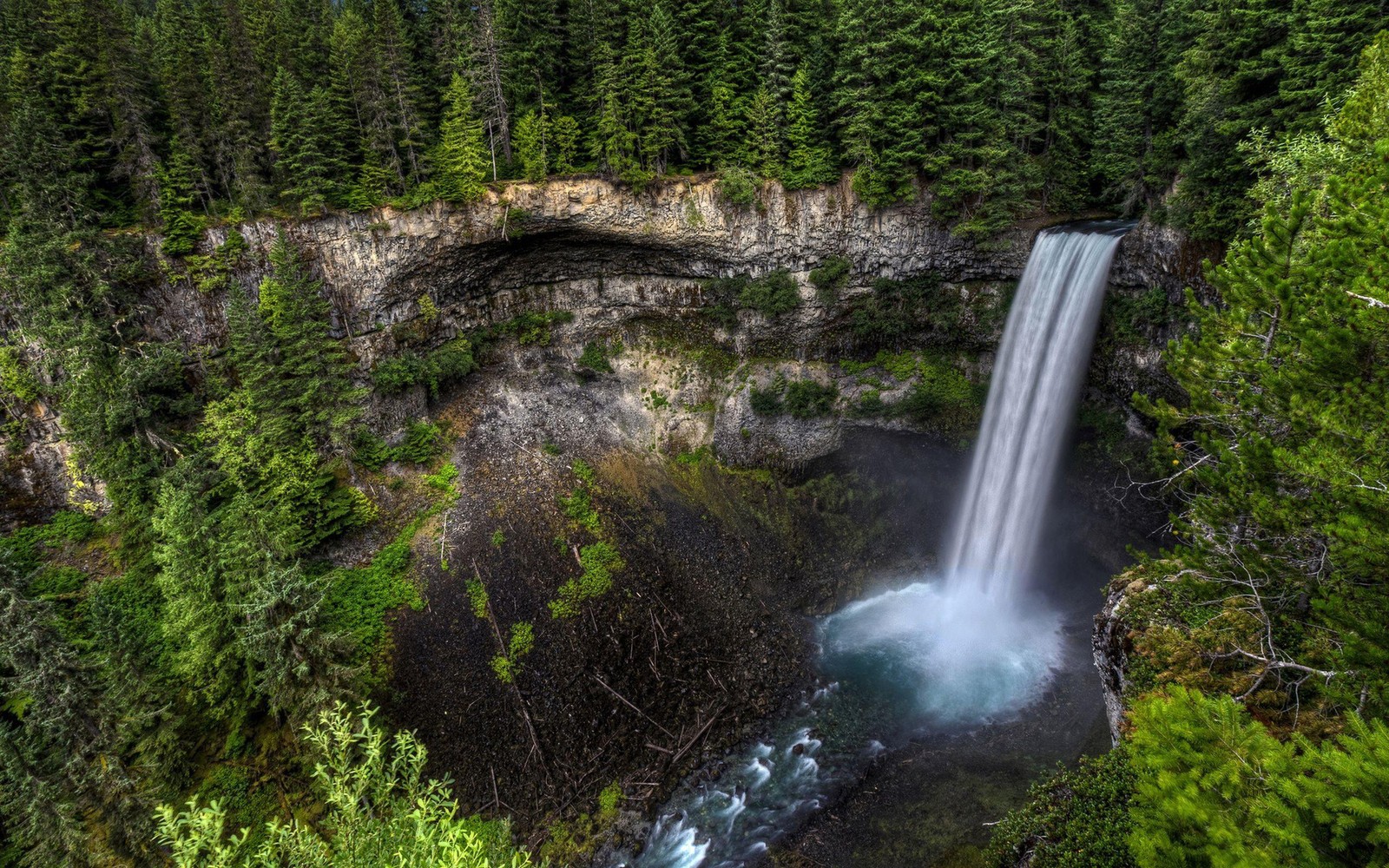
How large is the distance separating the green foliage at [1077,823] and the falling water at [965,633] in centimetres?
627

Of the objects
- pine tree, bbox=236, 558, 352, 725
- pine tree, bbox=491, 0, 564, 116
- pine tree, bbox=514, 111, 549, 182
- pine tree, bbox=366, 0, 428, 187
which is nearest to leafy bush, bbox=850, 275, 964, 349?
pine tree, bbox=514, 111, 549, 182

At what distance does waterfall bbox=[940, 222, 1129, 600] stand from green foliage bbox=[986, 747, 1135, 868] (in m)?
13.6

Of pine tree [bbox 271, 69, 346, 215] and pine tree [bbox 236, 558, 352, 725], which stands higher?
pine tree [bbox 271, 69, 346, 215]

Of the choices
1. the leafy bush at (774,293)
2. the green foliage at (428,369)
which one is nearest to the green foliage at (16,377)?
the green foliage at (428,369)

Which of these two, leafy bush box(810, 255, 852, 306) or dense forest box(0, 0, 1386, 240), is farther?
leafy bush box(810, 255, 852, 306)

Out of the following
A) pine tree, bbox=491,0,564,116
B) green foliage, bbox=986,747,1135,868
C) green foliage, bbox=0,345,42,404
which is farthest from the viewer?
pine tree, bbox=491,0,564,116

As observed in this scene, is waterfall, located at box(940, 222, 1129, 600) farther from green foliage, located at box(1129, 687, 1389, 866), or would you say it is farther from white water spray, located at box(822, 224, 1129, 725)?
green foliage, located at box(1129, 687, 1389, 866)

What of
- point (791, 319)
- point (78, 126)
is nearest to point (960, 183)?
point (791, 319)

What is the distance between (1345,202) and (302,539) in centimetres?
2862

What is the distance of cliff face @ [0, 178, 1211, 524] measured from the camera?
23641 millimetres

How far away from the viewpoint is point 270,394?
21359 millimetres

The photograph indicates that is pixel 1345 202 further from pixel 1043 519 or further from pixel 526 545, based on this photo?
pixel 526 545

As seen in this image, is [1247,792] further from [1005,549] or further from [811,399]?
[811,399]

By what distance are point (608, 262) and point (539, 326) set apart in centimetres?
511
